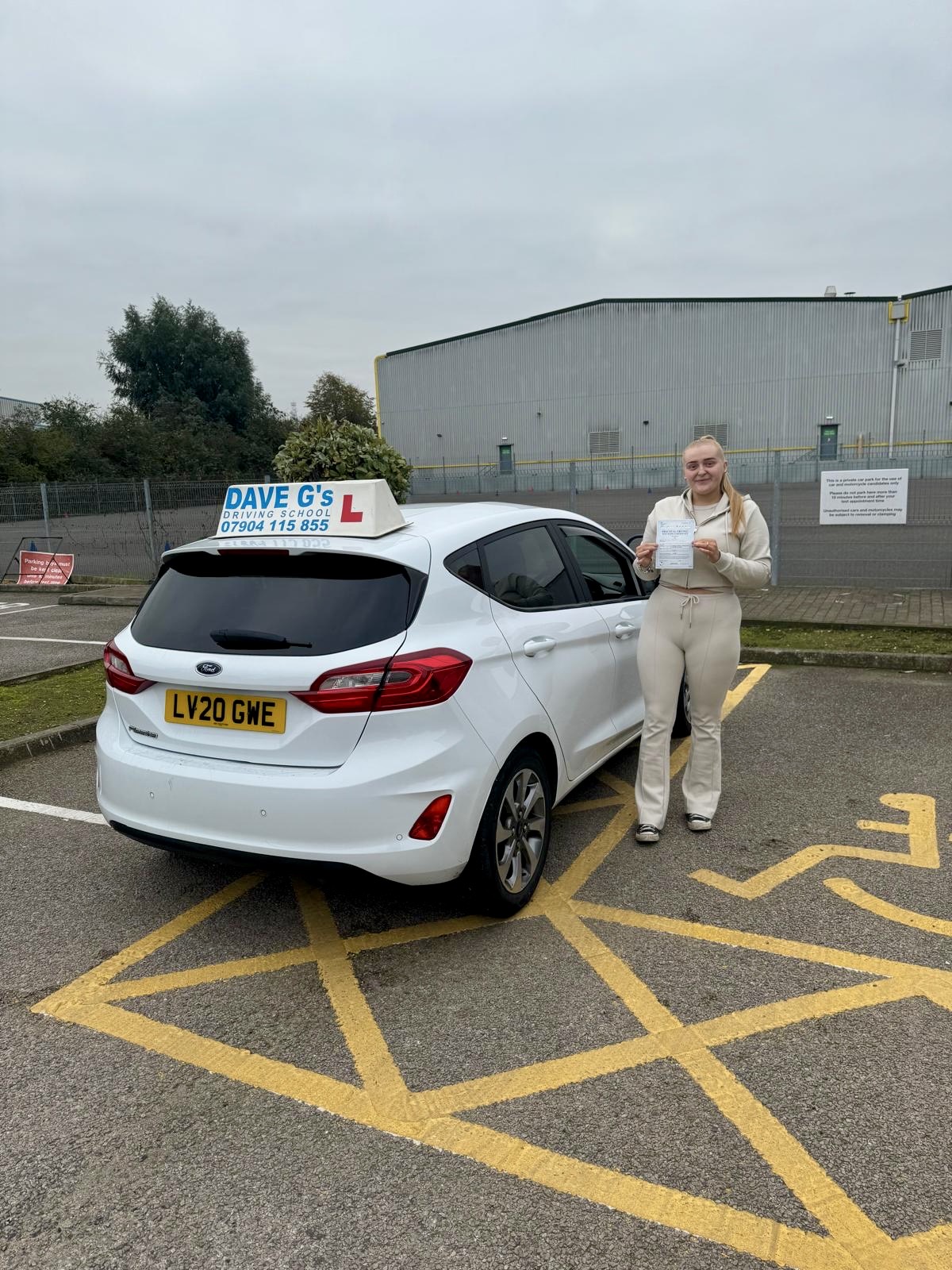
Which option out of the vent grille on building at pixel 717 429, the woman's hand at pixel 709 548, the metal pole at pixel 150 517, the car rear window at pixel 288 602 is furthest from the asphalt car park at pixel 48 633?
the vent grille on building at pixel 717 429

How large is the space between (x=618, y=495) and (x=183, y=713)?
12.4 meters

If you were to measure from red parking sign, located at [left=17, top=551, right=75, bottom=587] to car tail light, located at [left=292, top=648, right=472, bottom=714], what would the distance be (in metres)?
15.0

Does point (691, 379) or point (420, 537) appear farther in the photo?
point (691, 379)

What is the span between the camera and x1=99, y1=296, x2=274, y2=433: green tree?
51.9 metres

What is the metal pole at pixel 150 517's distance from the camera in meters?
14.9

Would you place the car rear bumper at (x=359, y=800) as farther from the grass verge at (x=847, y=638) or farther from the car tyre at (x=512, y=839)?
the grass verge at (x=847, y=638)

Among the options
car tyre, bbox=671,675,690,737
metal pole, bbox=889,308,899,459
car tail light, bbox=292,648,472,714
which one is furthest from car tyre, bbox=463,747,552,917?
metal pole, bbox=889,308,899,459

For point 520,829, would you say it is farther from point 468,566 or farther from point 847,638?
point 847,638

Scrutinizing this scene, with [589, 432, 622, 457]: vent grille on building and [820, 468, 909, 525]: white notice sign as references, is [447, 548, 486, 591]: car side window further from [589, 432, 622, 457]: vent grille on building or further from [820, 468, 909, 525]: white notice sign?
[589, 432, 622, 457]: vent grille on building

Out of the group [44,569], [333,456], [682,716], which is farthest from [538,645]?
[44,569]

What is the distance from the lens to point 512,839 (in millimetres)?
3283

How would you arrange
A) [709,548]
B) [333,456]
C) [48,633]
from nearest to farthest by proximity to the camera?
[709,548] → [48,633] → [333,456]

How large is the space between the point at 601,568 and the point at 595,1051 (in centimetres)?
261

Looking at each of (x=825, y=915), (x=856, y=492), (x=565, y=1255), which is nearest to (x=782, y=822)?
(x=825, y=915)
